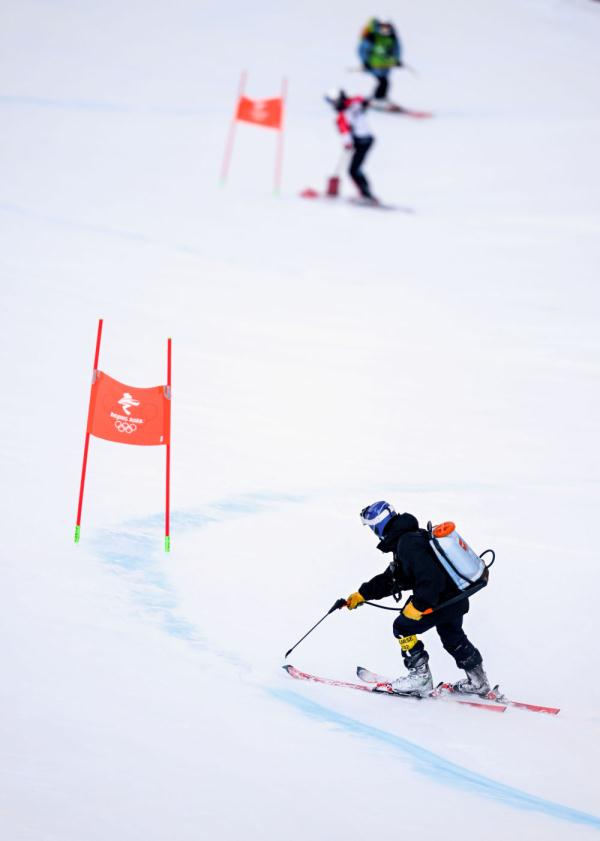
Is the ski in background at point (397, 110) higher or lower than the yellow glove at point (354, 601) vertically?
higher

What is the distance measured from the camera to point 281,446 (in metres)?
8.95

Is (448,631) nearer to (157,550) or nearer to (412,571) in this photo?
(412,571)

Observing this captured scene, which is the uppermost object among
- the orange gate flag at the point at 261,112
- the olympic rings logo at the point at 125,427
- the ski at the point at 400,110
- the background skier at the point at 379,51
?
the background skier at the point at 379,51

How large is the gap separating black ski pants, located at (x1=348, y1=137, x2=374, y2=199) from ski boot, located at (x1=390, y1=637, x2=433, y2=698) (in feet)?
30.5

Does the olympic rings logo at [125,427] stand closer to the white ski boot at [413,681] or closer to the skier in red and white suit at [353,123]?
the white ski boot at [413,681]

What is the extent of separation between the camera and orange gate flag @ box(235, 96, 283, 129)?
14.7 meters

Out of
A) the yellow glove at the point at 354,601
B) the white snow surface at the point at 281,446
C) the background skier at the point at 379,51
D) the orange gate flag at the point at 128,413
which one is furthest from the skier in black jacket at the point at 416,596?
the background skier at the point at 379,51

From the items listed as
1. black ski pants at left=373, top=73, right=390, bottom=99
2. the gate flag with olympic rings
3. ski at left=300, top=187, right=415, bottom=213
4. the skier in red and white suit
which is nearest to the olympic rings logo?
the gate flag with olympic rings

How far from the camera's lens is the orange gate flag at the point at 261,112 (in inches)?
580

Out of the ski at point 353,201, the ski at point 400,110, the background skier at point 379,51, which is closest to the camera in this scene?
the ski at point 353,201

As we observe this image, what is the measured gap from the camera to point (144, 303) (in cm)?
1148

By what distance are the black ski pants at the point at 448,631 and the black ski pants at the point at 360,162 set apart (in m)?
9.20

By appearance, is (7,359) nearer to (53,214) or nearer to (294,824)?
(53,214)

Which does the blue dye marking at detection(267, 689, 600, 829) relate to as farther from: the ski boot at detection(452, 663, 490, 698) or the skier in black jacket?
the ski boot at detection(452, 663, 490, 698)
